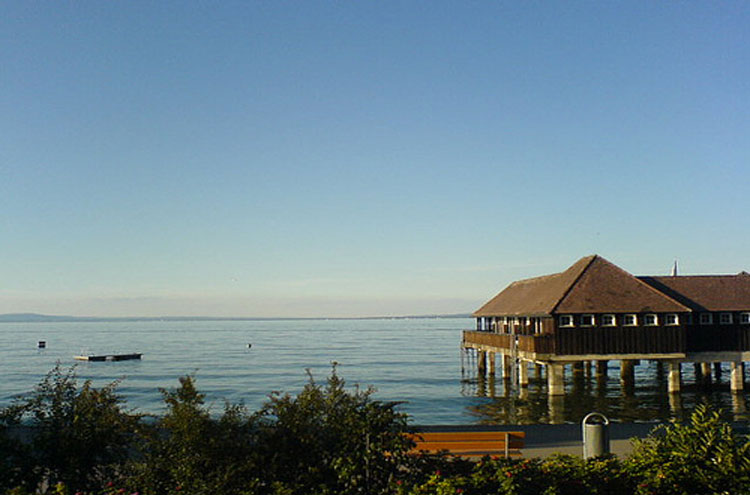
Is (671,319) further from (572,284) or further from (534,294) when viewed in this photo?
(534,294)

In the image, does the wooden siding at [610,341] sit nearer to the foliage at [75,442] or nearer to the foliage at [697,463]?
the foliage at [697,463]

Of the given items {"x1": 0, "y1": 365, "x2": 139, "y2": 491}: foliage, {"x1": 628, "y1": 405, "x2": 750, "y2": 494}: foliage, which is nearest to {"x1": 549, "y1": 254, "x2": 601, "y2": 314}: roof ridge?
{"x1": 628, "y1": 405, "x2": 750, "y2": 494}: foliage

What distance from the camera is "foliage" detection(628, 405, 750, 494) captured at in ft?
32.3

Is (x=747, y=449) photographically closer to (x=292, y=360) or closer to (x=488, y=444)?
(x=488, y=444)

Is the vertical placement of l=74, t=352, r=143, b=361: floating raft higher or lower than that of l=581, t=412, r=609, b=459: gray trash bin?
lower

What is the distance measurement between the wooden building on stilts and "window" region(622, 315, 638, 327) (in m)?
0.04

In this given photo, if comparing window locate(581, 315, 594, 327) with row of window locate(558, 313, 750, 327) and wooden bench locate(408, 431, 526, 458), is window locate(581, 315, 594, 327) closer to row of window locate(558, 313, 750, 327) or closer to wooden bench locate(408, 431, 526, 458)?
row of window locate(558, 313, 750, 327)

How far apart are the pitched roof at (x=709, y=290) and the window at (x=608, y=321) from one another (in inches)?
216

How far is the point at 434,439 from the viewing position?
15180mm

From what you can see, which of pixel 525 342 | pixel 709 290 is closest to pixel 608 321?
pixel 525 342

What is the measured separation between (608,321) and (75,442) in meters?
29.1

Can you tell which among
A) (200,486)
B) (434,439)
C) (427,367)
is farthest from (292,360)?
(200,486)

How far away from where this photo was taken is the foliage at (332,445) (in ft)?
32.2

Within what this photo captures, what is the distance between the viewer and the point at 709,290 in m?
39.3
